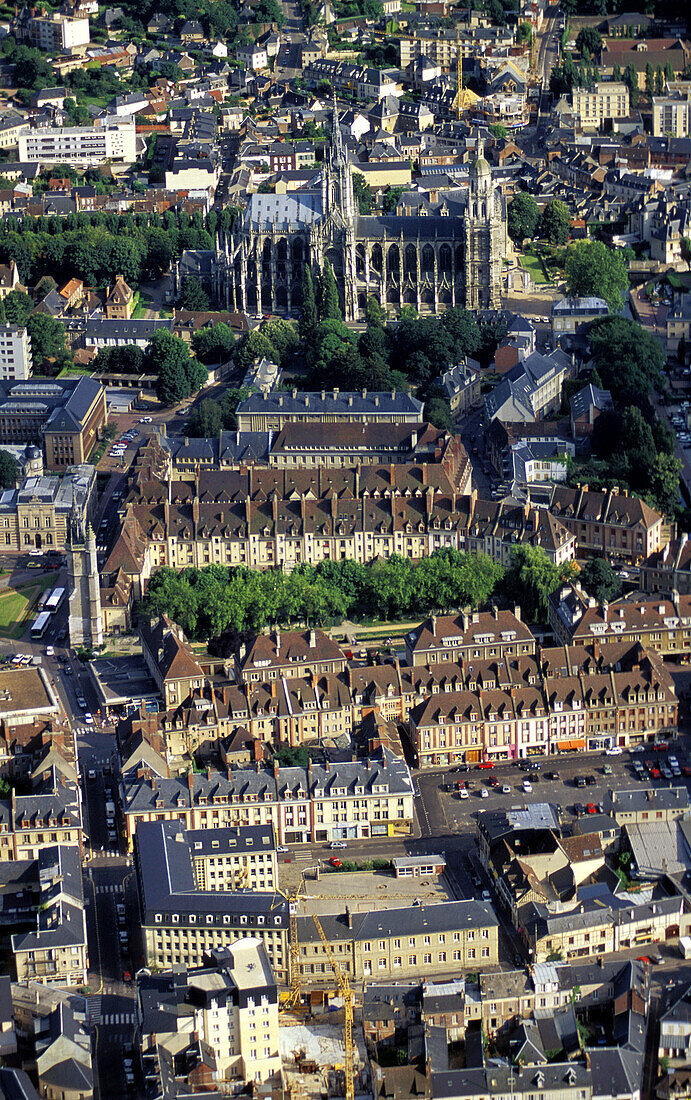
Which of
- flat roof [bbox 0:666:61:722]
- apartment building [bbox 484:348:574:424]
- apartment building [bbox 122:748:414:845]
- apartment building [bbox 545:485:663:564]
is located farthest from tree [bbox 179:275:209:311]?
apartment building [bbox 122:748:414:845]

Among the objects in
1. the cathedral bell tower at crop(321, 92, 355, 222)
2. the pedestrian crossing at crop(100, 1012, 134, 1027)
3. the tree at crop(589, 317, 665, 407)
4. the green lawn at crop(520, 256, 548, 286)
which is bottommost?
the green lawn at crop(520, 256, 548, 286)

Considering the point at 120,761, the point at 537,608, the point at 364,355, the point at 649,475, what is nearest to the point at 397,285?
the point at 364,355

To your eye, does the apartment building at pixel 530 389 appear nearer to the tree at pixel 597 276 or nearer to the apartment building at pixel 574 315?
the apartment building at pixel 574 315

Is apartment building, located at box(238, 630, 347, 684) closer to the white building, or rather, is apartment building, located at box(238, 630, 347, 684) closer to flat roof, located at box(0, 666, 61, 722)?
flat roof, located at box(0, 666, 61, 722)

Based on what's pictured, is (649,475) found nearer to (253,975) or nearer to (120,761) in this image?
(120,761)

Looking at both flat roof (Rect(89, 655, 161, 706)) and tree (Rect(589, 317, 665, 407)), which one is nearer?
flat roof (Rect(89, 655, 161, 706))

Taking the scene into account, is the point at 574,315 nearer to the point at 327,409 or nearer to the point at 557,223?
the point at 327,409

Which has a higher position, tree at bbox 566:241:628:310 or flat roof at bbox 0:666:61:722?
tree at bbox 566:241:628:310
